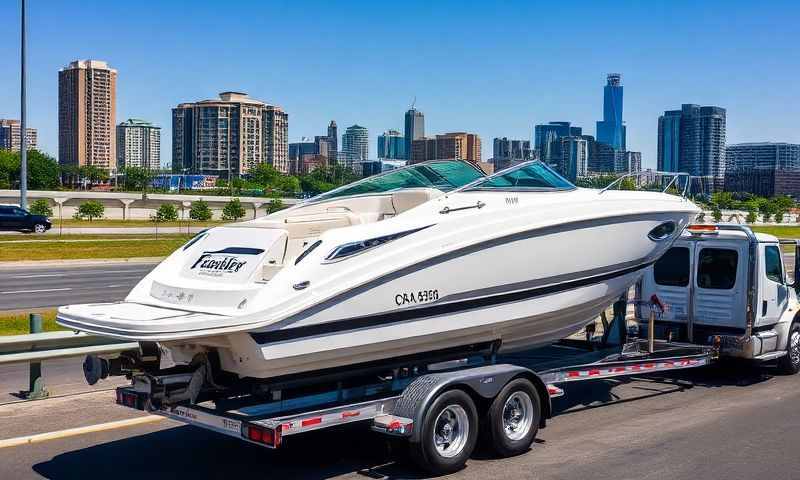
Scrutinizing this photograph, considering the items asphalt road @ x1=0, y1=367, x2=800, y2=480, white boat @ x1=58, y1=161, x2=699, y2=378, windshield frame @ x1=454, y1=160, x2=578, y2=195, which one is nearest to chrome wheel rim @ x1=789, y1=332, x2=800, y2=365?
asphalt road @ x1=0, y1=367, x2=800, y2=480

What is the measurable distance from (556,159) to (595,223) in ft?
5.34

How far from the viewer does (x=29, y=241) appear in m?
39.8

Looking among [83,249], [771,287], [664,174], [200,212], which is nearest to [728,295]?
[771,287]

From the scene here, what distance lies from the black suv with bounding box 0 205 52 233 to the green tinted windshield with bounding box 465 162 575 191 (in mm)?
42281

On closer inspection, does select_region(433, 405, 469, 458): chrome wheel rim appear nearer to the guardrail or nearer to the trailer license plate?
the trailer license plate

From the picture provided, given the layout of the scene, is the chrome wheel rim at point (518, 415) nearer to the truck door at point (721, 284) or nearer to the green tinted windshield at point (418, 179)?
the green tinted windshield at point (418, 179)

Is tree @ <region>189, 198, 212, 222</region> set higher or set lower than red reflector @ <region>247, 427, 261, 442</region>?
higher

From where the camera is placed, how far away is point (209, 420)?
660 centimetres

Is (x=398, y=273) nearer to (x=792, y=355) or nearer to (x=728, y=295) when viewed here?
(x=728, y=295)

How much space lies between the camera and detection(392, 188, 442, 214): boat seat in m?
8.27

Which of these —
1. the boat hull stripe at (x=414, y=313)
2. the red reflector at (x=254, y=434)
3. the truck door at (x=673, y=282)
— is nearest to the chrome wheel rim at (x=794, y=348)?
the truck door at (x=673, y=282)

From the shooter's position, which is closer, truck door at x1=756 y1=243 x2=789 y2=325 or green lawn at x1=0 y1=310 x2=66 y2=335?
truck door at x1=756 y1=243 x2=789 y2=325

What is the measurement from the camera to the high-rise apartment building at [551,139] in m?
10.3

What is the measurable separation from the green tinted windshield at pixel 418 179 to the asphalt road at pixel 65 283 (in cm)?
1254
